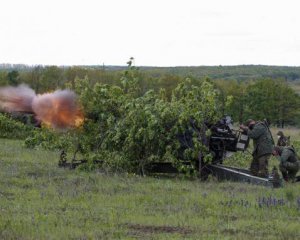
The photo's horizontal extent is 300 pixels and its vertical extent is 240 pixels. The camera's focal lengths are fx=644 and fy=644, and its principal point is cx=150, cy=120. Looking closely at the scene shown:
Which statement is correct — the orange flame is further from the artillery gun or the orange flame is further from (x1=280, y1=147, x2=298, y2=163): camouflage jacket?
(x1=280, y1=147, x2=298, y2=163): camouflage jacket

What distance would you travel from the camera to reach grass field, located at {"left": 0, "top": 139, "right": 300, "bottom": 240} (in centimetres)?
884

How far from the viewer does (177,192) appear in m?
12.9

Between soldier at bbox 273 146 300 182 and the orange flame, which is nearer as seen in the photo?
soldier at bbox 273 146 300 182

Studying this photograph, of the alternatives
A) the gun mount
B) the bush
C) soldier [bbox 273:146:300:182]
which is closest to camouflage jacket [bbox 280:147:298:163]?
soldier [bbox 273:146:300:182]

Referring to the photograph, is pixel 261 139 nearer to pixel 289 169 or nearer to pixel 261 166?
pixel 261 166

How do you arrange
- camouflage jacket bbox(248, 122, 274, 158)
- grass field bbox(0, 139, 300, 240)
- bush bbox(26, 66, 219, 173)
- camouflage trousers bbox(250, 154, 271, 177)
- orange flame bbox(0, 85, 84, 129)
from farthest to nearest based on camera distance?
orange flame bbox(0, 85, 84, 129)
camouflage trousers bbox(250, 154, 271, 177)
camouflage jacket bbox(248, 122, 274, 158)
bush bbox(26, 66, 219, 173)
grass field bbox(0, 139, 300, 240)

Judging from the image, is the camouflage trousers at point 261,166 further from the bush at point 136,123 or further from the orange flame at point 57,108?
the orange flame at point 57,108

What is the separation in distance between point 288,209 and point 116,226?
330 centimetres

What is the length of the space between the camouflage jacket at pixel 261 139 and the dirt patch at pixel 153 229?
24.1 feet

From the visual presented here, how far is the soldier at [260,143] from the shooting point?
1625 cm

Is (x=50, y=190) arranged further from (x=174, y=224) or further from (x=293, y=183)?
(x=293, y=183)

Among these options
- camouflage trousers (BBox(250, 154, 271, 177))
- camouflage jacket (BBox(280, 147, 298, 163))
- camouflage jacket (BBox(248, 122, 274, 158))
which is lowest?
camouflage trousers (BBox(250, 154, 271, 177))

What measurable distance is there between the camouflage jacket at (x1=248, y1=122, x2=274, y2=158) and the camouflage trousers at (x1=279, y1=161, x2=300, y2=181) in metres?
0.52

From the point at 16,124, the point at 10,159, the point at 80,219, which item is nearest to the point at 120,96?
the point at 10,159
